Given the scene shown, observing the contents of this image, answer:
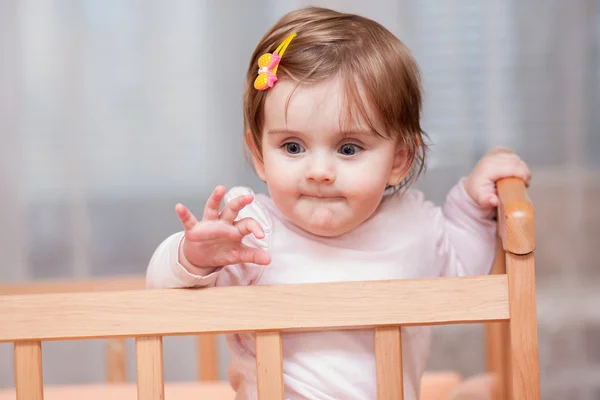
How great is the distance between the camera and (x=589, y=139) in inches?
68.5

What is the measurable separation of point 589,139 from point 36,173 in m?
1.14

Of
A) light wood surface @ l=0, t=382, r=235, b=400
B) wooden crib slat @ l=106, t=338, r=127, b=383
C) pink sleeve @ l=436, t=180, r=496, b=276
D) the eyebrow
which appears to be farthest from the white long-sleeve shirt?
wooden crib slat @ l=106, t=338, r=127, b=383

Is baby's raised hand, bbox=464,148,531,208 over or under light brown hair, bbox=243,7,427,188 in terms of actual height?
under

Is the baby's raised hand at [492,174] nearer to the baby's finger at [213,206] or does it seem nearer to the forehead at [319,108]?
the forehead at [319,108]

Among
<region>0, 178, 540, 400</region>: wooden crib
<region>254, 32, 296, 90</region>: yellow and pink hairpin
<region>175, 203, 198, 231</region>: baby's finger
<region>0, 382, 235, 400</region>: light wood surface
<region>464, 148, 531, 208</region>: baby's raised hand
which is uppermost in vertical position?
<region>254, 32, 296, 90</region>: yellow and pink hairpin

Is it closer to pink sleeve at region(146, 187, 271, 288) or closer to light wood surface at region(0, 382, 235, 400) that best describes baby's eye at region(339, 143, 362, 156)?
pink sleeve at region(146, 187, 271, 288)

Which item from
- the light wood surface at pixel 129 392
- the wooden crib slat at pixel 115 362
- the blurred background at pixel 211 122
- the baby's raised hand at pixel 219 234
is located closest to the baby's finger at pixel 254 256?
the baby's raised hand at pixel 219 234

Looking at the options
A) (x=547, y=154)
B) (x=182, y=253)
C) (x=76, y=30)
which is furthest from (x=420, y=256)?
(x=76, y=30)

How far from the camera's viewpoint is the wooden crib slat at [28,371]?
846 mm

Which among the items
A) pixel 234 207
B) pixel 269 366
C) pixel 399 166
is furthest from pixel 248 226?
pixel 399 166

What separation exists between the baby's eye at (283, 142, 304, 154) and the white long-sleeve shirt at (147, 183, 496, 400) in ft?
0.32

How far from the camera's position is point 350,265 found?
3.33 feet

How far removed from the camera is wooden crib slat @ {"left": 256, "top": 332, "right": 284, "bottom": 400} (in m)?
0.85

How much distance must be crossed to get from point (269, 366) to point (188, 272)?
0.13 metres
